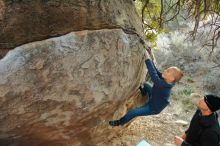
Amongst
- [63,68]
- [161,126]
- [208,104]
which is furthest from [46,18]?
[161,126]

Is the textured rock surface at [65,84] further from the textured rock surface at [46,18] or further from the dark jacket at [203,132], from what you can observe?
the dark jacket at [203,132]

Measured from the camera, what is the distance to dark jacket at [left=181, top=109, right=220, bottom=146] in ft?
12.4

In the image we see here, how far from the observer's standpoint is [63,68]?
460cm

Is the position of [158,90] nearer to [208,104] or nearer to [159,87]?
[159,87]

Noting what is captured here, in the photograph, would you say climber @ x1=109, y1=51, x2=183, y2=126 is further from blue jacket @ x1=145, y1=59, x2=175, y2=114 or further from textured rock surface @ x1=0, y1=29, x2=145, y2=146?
textured rock surface @ x1=0, y1=29, x2=145, y2=146

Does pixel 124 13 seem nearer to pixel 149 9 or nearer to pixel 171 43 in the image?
pixel 149 9

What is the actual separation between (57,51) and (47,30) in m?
0.25

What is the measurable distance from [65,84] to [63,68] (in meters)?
0.19

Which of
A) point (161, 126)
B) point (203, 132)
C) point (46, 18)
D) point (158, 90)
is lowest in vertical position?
point (161, 126)

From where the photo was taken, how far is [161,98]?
486cm

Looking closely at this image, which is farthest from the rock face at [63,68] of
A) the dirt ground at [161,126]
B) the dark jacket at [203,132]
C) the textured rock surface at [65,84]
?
the dark jacket at [203,132]

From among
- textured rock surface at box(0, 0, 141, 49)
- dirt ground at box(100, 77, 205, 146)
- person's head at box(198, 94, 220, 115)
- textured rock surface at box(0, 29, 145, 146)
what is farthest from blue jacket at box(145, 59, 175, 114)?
dirt ground at box(100, 77, 205, 146)

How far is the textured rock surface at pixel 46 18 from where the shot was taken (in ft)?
14.5

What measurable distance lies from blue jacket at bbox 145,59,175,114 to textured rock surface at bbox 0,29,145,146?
0.45 meters
